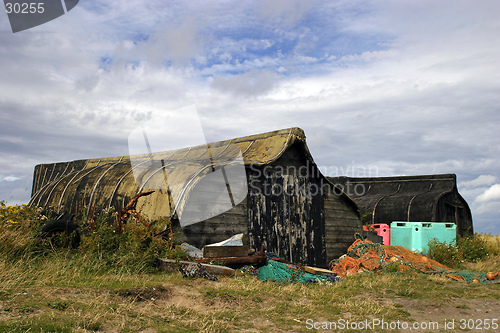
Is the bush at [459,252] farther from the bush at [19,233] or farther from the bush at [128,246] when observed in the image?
the bush at [19,233]

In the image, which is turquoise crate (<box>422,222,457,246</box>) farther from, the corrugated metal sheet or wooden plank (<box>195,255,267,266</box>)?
wooden plank (<box>195,255,267,266</box>)

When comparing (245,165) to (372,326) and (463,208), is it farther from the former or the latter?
(463,208)

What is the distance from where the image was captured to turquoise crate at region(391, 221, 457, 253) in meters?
15.8

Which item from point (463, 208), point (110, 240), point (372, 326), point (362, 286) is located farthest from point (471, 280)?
point (463, 208)

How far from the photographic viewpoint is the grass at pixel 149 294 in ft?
17.2

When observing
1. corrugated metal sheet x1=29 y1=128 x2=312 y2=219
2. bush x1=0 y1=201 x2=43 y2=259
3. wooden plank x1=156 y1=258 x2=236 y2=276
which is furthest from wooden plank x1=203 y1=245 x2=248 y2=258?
bush x1=0 y1=201 x2=43 y2=259

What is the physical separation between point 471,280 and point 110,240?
337 inches

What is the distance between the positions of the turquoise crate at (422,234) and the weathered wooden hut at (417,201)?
12.7ft

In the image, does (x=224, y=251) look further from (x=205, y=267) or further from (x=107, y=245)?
(x=107, y=245)

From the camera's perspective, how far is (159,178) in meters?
11.8

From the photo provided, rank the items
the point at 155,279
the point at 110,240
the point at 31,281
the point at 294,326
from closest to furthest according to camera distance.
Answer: the point at 294,326, the point at 31,281, the point at 155,279, the point at 110,240

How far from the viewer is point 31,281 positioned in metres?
6.54

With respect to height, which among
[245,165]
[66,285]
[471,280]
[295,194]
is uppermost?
[245,165]

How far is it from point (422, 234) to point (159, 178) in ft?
32.8
